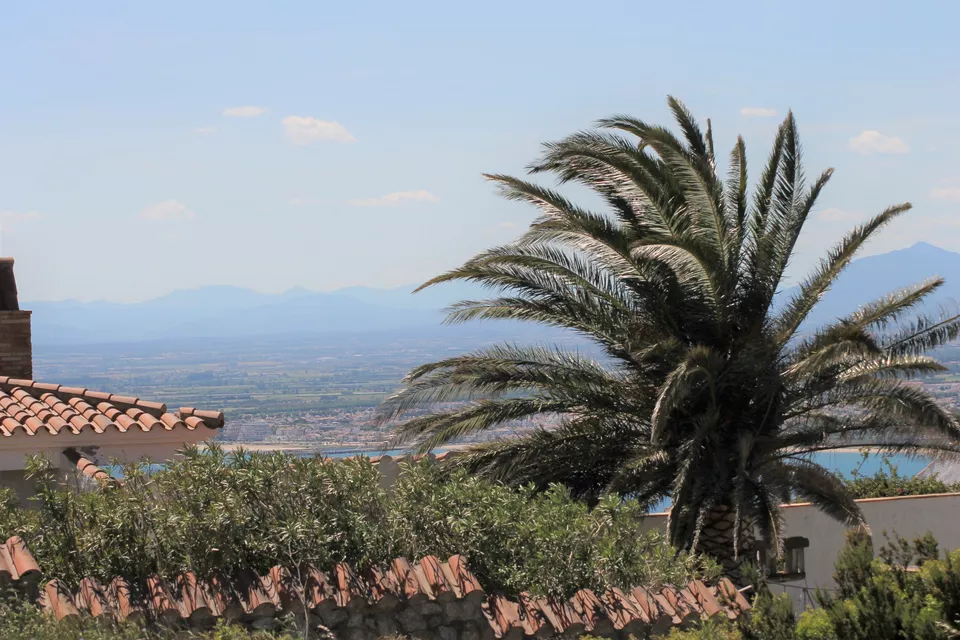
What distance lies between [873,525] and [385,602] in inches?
413

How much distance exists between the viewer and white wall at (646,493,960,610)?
14.6 m

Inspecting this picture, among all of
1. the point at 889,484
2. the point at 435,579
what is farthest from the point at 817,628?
the point at 889,484

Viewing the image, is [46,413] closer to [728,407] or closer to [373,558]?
[373,558]

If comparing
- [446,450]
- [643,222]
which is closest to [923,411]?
[643,222]

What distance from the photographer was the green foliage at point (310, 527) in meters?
6.09

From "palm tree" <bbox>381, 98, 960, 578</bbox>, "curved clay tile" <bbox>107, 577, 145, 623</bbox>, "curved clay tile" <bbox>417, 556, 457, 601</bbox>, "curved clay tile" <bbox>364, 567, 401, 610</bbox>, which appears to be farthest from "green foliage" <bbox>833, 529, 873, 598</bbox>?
"palm tree" <bbox>381, 98, 960, 578</bbox>

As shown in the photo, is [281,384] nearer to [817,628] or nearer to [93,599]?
[93,599]

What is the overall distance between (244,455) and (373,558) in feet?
3.41

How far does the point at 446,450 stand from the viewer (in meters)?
13.2

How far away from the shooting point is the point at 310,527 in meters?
6.32

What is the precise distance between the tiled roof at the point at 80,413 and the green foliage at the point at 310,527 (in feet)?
13.3

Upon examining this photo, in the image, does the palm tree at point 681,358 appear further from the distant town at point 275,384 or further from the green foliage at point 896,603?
the green foliage at point 896,603

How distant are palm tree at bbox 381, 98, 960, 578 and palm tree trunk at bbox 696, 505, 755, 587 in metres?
0.02

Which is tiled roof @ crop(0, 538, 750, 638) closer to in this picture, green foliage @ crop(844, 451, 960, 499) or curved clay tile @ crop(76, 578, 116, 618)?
curved clay tile @ crop(76, 578, 116, 618)
